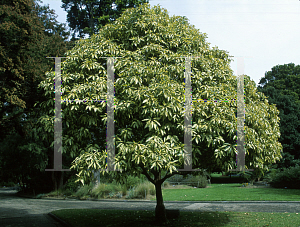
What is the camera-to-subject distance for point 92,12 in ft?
90.7

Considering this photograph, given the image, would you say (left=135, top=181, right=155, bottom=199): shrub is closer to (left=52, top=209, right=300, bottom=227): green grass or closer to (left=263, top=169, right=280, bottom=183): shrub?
(left=52, top=209, right=300, bottom=227): green grass

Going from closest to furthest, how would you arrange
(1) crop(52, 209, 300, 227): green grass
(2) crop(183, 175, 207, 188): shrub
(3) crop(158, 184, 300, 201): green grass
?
(1) crop(52, 209, 300, 227): green grass
(3) crop(158, 184, 300, 201): green grass
(2) crop(183, 175, 207, 188): shrub

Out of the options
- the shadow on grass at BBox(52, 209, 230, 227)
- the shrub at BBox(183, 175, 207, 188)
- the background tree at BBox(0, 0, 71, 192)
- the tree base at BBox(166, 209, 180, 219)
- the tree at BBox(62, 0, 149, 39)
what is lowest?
the shrub at BBox(183, 175, 207, 188)

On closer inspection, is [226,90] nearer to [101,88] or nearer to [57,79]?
[101,88]

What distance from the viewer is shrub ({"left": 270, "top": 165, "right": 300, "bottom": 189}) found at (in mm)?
22312

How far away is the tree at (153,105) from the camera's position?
686 cm

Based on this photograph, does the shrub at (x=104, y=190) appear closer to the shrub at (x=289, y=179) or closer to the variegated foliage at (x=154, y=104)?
the shrub at (x=289, y=179)

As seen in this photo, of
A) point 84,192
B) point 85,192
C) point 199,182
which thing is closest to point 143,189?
point 85,192

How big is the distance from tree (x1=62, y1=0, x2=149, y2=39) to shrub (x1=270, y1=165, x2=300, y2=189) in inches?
794

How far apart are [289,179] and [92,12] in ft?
81.6

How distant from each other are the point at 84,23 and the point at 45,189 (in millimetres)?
18580

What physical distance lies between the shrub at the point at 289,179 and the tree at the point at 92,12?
794 inches

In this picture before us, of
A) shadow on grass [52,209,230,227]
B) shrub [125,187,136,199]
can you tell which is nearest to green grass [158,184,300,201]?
shrub [125,187,136,199]

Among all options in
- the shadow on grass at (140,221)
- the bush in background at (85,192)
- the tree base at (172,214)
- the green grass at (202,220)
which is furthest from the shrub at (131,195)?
the tree base at (172,214)
